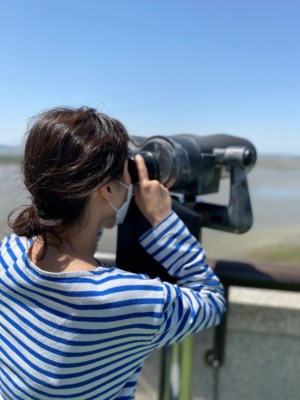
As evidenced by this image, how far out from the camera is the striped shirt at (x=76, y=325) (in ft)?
3.00

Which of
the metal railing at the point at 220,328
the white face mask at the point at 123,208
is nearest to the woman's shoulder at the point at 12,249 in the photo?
the white face mask at the point at 123,208

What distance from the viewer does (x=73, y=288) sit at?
90 centimetres

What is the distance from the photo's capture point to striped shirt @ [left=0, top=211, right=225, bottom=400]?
3.00 ft

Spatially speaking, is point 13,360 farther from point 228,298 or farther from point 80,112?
point 228,298

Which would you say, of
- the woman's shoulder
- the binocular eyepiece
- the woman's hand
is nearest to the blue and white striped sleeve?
the woman's hand

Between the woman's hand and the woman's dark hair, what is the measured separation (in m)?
0.16

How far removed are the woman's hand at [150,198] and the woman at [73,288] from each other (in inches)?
4.4

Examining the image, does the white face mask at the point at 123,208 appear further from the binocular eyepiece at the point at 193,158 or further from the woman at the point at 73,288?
the binocular eyepiece at the point at 193,158

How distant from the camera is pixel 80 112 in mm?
989

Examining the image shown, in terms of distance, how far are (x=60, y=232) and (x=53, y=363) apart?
261 mm

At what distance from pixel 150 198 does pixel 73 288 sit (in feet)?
1.17

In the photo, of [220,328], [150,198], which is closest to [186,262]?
[150,198]

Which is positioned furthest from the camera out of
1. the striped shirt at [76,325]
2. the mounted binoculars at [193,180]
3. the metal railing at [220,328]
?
the metal railing at [220,328]

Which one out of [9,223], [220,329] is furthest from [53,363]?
[220,329]
